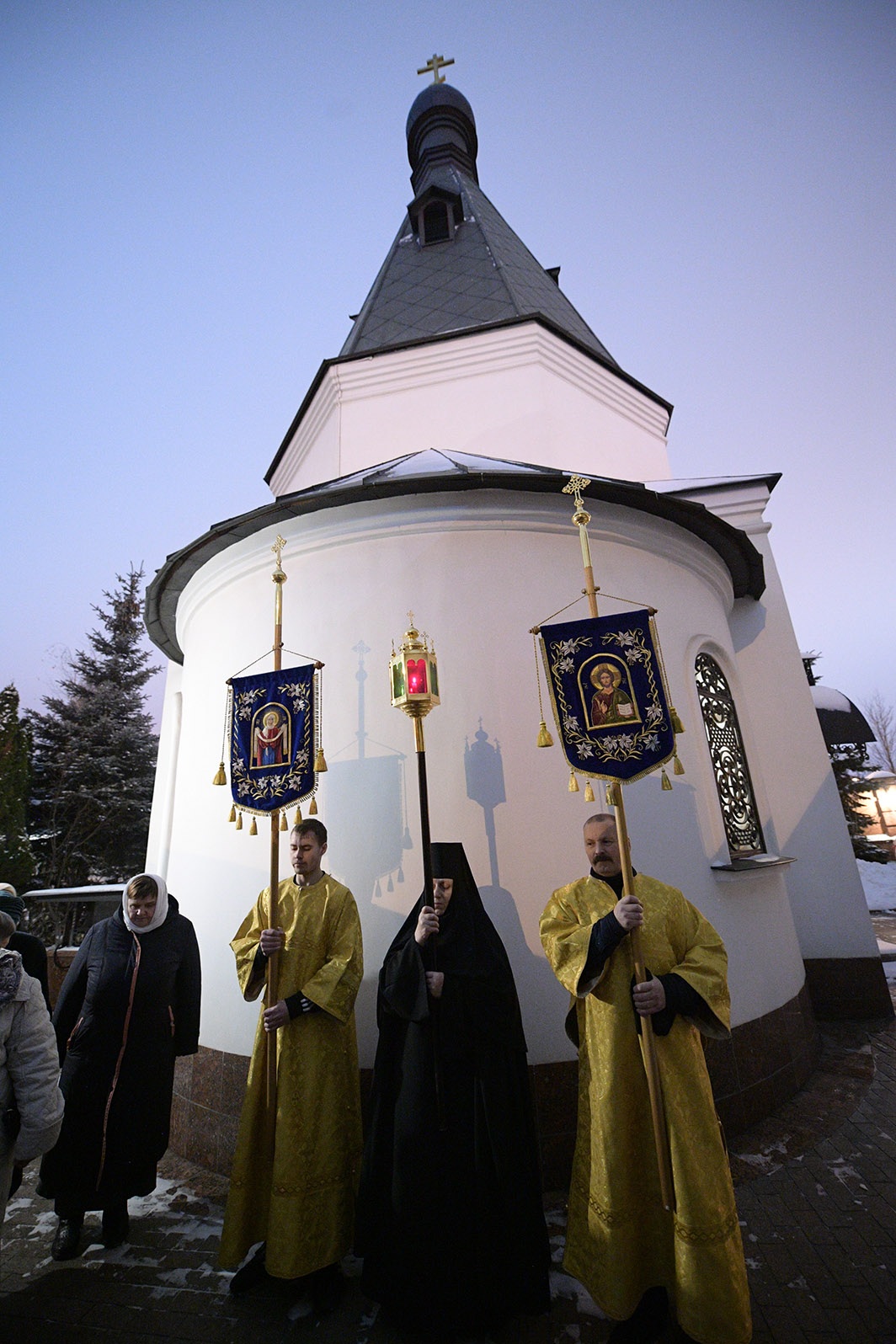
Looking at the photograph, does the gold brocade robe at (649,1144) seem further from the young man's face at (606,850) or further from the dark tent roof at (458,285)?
the dark tent roof at (458,285)

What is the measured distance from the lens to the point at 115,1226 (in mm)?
3375

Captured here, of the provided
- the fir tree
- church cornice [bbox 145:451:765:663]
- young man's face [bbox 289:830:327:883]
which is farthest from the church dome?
young man's face [bbox 289:830:327:883]

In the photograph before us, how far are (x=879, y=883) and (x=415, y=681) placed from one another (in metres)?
17.4

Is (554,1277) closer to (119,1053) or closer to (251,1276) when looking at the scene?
(251,1276)

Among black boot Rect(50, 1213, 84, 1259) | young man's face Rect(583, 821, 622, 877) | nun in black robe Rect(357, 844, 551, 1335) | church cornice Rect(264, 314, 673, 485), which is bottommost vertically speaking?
black boot Rect(50, 1213, 84, 1259)

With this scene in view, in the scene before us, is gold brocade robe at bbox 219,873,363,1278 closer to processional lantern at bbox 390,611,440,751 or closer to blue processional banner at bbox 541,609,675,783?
processional lantern at bbox 390,611,440,751

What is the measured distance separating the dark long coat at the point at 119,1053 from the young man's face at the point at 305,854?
986mm

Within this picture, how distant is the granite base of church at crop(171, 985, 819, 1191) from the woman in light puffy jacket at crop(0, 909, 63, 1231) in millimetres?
1762

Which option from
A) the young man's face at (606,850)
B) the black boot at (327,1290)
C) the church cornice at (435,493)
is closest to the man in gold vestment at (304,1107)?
the black boot at (327,1290)

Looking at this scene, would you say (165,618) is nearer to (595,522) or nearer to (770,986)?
(595,522)

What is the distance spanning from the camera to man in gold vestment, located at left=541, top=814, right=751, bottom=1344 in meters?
2.46

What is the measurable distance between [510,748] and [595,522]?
2146 mm

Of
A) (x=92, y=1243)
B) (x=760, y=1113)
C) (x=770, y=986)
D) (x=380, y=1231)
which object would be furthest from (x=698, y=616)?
(x=92, y=1243)

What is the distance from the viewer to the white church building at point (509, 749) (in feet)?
14.1
